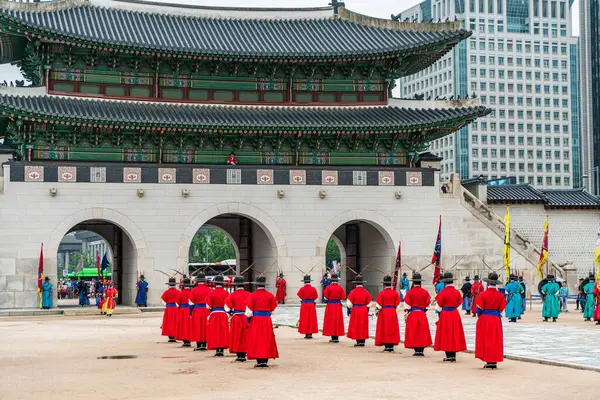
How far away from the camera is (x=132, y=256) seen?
37844mm

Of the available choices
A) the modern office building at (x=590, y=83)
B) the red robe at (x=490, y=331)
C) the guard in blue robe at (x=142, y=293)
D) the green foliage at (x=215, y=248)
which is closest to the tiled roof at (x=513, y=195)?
the guard in blue robe at (x=142, y=293)

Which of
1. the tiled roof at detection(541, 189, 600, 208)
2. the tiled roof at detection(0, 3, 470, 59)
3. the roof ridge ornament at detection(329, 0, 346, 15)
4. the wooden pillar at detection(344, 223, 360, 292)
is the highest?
the roof ridge ornament at detection(329, 0, 346, 15)

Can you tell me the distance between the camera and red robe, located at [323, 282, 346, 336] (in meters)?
22.4

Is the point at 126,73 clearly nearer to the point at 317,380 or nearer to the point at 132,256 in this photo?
the point at 132,256

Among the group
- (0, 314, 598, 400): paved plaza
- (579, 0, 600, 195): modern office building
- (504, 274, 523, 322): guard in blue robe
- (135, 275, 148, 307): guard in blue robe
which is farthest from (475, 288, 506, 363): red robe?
(579, 0, 600, 195): modern office building

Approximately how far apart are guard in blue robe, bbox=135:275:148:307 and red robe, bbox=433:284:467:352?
19742 mm

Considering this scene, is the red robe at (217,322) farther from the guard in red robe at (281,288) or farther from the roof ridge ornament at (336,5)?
the roof ridge ornament at (336,5)

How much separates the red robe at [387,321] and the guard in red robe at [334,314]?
2139 mm

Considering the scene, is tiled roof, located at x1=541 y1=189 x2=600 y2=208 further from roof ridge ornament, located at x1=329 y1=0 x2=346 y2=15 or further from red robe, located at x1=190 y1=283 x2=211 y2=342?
red robe, located at x1=190 y1=283 x2=211 y2=342

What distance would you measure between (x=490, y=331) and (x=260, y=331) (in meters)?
4.17

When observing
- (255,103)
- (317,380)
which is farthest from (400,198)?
(317,380)

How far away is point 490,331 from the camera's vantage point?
16812 mm

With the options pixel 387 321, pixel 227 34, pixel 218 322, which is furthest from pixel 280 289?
pixel 218 322

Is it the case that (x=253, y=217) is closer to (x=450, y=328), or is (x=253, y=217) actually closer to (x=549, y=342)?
(x=549, y=342)
